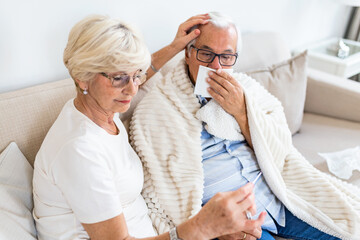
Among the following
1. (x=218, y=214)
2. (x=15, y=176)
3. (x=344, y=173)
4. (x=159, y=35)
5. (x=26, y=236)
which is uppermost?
(x=159, y=35)

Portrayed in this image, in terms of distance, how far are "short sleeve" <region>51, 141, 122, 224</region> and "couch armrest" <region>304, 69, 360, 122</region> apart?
1.62 metres

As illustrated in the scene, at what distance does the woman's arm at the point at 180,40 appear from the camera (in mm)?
1438

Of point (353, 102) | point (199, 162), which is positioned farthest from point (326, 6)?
point (199, 162)

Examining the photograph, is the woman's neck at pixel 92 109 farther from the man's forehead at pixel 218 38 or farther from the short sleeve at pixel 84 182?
the man's forehead at pixel 218 38

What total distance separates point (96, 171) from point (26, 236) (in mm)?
355

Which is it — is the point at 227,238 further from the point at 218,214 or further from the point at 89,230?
the point at 89,230

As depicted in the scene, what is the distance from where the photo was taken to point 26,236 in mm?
1145

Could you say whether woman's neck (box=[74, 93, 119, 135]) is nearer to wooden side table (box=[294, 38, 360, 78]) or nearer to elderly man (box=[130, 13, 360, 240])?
elderly man (box=[130, 13, 360, 240])

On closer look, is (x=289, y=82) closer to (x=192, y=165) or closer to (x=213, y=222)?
(x=192, y=165)

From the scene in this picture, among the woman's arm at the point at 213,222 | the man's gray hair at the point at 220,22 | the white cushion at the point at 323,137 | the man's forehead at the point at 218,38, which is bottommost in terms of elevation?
the white cushion at the point at 323,137

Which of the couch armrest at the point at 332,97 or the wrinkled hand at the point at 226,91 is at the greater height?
the wrinkled hand at the point at 226,91

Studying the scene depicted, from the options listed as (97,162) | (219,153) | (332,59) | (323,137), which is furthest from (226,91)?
(332,59)

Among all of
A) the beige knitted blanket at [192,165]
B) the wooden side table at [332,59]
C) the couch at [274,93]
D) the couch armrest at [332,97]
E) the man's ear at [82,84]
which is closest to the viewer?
the man's ear at [82,84]

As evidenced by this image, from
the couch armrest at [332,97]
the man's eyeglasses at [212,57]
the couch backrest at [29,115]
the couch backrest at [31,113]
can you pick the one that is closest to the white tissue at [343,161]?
the couch armrest at [332,97]
